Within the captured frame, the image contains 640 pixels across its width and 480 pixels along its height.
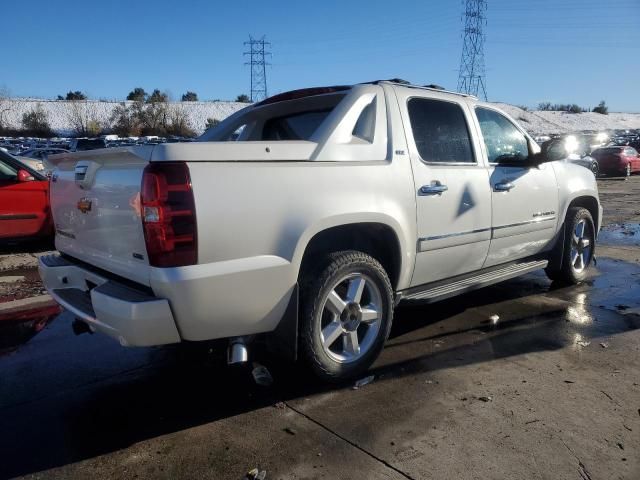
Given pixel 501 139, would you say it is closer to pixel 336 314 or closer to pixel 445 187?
pixel 445 187

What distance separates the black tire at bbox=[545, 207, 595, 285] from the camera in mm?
5492

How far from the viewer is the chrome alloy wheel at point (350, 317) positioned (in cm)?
341

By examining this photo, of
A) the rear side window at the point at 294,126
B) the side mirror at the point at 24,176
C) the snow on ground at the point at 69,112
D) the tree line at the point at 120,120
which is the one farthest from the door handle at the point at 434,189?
the snow on ground at the point at 69,112

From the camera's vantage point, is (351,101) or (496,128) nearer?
(351,101)

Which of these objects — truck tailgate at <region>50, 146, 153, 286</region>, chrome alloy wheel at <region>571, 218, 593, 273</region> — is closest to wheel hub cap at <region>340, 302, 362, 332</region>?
truck tailgate at <region>50, 146, 153, 286</region>

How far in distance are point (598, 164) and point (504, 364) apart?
87.6ft

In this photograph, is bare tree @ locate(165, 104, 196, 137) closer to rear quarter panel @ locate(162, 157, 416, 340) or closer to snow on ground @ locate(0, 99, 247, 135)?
snow on ground @ locate(0, 99, 247, 135)

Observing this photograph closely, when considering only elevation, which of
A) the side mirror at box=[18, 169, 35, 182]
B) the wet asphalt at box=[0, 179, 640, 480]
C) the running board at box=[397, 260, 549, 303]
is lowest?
the wet asphalt at box=[0, 179, 640, 480]

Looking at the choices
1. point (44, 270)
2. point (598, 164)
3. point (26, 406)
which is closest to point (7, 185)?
point (44, 270)

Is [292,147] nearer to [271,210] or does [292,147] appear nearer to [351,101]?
[271,210]

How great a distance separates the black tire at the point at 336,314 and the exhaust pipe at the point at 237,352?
0.38m

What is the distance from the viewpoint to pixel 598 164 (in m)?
26.9

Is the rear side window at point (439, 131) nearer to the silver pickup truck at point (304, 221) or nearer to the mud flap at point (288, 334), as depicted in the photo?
the silver pickup truck at point (304, 221)

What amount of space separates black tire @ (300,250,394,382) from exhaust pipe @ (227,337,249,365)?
38cm
